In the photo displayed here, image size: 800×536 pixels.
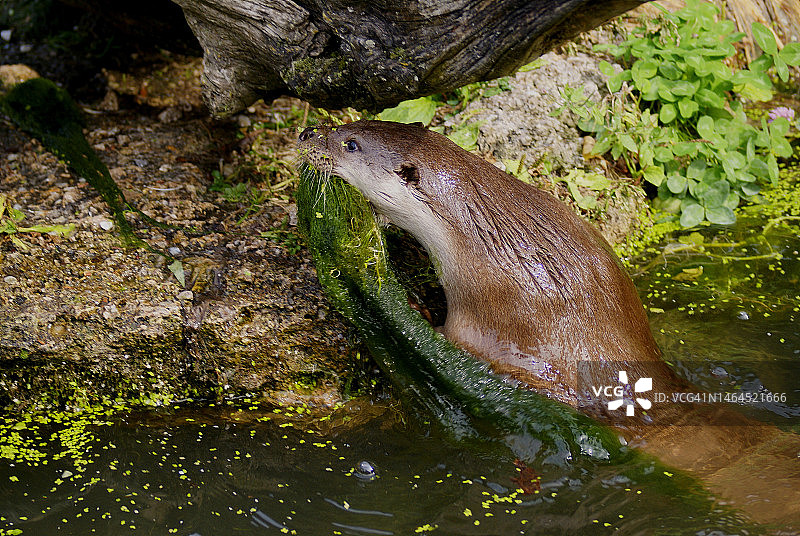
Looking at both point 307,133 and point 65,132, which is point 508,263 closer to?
point 307,133

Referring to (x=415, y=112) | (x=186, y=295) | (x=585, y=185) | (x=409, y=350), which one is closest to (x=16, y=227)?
(x=186, y=295)

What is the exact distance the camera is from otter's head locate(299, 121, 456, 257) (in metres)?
2.75

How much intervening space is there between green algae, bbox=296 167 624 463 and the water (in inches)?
2.6

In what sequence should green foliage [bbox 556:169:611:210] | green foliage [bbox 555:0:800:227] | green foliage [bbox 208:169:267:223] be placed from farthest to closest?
1. green foliage [bbox 555:0:800:227]
2. green foliage [bbox 556:169:611:210]
3. green foliage [bbox 208:169:267:223]

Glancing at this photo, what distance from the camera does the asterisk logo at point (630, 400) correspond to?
251 cm

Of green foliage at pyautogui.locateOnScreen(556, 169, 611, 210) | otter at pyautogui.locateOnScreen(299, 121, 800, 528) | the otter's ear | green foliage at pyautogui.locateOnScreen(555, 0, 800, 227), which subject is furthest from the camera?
green foliage at pyautogui.locateOnScreen(555, 0, 800, 227)

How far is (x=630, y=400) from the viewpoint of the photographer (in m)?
2.52

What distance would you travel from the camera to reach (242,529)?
2.28m

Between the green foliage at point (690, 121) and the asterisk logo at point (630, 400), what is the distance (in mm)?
1634

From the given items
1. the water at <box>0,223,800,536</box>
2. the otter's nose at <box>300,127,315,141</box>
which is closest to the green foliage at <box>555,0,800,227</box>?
the water at <box>0,223,800,536</box>

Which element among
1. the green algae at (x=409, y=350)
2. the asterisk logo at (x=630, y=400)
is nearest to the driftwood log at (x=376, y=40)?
the green algae at (x=409, y=350)

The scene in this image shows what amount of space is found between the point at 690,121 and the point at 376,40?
93.6 inches

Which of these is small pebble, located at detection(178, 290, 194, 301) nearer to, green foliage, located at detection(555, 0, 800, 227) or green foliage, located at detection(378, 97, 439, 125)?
green foliage, located at detection(378, 97, 439, 125)

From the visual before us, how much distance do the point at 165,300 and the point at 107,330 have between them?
0.75ft
